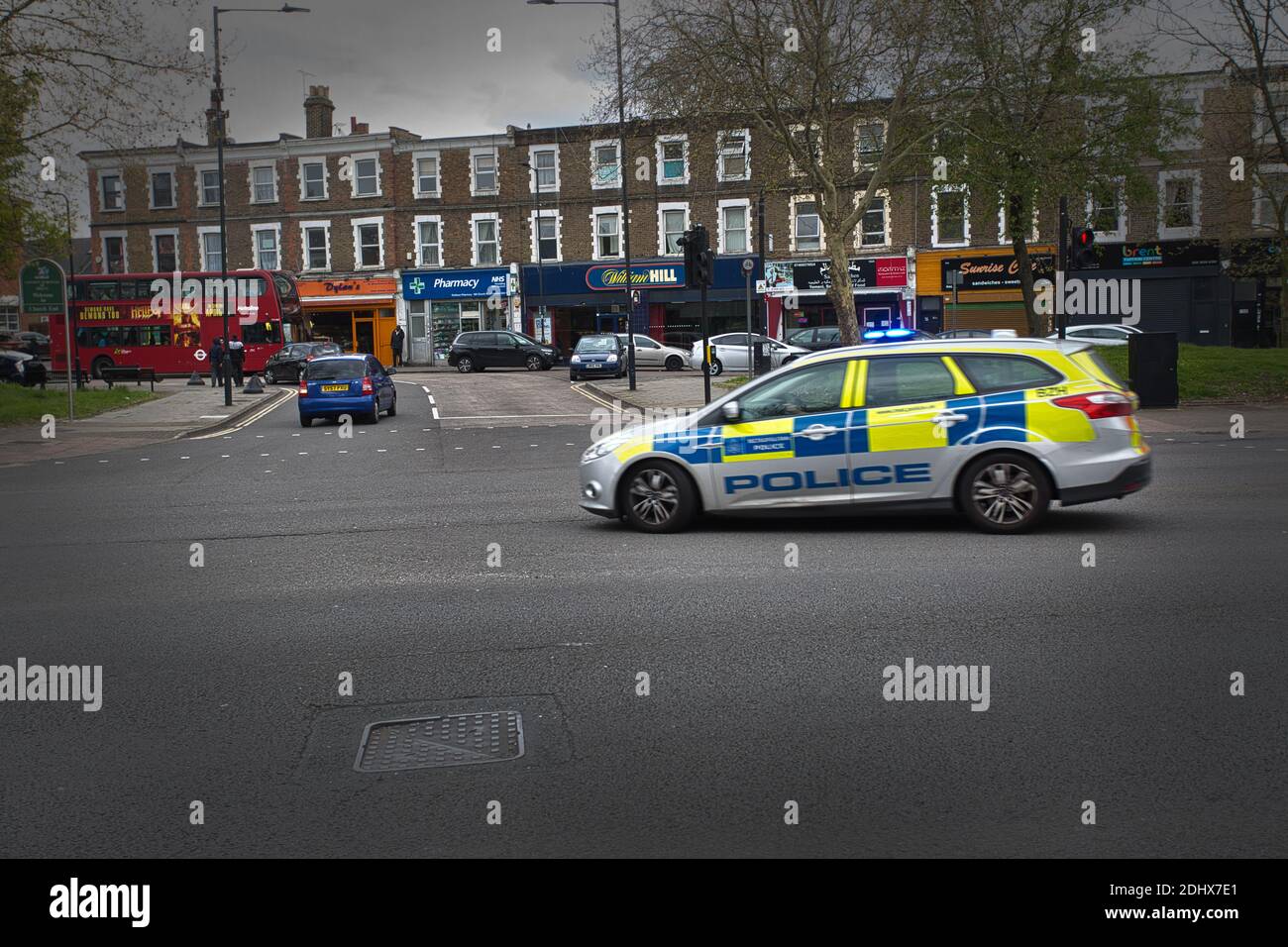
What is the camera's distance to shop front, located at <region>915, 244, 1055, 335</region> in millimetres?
49688

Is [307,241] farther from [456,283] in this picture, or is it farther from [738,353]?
[738,353]

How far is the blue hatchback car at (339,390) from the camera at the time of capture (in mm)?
25125

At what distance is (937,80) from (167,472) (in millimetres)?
19588

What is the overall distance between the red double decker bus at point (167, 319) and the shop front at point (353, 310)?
8.86m

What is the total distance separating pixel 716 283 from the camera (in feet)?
172

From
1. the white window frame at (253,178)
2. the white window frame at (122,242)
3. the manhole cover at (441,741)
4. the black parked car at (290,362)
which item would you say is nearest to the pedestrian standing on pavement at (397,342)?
the black parked car at (290,362)

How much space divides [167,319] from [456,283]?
13.4 metres

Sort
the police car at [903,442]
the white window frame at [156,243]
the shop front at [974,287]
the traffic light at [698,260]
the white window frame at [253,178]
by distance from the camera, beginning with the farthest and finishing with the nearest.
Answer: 1. the white window frame at [156,243]
2. the white window frame at [253,178]
3. the shop front at [974,287]
4. the traffic light at [698,260]
5. the police car at [903,442]

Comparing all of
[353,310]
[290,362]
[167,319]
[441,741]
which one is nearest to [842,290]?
[290,362]

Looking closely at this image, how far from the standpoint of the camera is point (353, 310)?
186 feet

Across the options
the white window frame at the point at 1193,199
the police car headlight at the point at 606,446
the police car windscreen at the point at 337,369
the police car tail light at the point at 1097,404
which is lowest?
the police car headlight at the point at 606,446

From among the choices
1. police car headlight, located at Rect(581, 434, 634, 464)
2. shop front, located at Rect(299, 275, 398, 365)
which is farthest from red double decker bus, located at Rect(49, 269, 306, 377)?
police car headlight, located at Rect(581, 434, 634, 464)

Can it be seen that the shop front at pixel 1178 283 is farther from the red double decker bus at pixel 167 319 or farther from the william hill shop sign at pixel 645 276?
the red double decker bus at pixel 167 319

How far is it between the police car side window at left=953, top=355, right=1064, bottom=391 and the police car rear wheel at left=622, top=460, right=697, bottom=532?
2507mm
